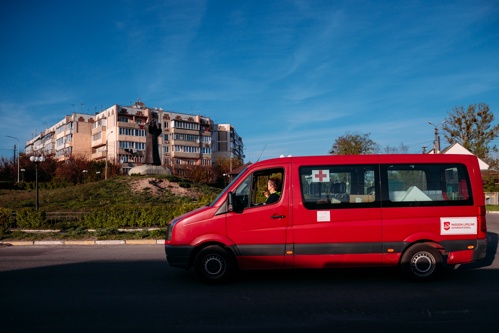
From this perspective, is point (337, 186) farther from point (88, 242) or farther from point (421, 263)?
point (88, 242)

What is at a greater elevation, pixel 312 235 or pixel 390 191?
pixel 390 191

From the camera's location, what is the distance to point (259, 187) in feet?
25.8

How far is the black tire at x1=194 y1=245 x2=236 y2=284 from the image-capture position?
24.0ft

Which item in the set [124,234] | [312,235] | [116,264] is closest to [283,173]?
[312,235]

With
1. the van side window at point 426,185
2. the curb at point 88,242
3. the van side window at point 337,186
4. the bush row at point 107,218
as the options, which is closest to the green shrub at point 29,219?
the bush row at point 107,218

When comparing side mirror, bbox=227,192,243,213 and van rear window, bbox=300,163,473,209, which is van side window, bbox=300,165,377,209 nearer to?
van rear window, bbox=300,163,473,209

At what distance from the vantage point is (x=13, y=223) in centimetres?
1830

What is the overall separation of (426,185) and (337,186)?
5.31 feet

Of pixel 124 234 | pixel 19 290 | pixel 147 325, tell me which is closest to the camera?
pixel 147 325

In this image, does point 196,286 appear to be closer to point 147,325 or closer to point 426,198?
point 147,325

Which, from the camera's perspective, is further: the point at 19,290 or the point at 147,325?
the point at 19,290

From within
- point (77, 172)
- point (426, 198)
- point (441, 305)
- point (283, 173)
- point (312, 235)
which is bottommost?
point (441, 305)

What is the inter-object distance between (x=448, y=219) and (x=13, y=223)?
17.7 metres

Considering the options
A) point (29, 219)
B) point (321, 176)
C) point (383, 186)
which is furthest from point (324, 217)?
point (29, 219)
